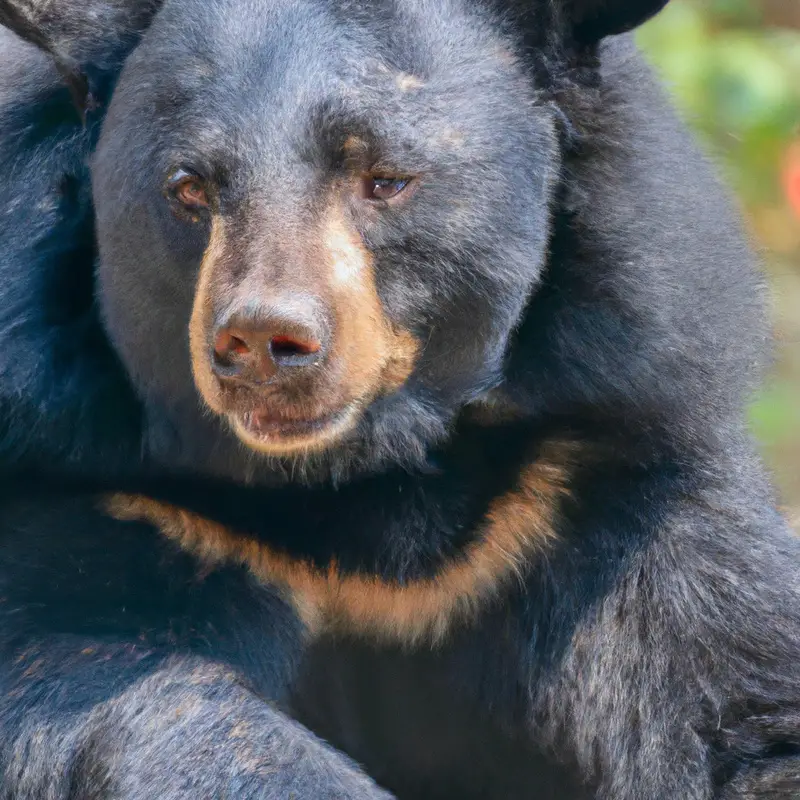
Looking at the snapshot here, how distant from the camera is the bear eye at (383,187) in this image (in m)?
3.04

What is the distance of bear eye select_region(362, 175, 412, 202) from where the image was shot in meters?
3.04

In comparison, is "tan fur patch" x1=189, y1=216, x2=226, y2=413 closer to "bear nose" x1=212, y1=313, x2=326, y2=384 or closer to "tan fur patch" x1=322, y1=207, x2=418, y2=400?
"bear nose" x1=212, y1=313, x2=326, y2=384

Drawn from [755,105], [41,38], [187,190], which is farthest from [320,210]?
[755,105]

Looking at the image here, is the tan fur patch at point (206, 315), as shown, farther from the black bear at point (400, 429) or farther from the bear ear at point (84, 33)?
the bear ear at point (84, 33)

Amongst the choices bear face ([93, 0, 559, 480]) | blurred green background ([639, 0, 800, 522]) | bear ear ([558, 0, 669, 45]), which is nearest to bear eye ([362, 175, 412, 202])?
bear face ([93, 0, 559, 480])

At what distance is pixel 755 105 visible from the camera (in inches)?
242

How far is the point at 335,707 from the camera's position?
13.4ft

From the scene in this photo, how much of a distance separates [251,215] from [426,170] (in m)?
0.38

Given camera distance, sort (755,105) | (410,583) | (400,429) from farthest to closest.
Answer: (755,105) < (410,583) < (400,429)

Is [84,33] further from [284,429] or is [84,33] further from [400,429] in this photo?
[400,429]

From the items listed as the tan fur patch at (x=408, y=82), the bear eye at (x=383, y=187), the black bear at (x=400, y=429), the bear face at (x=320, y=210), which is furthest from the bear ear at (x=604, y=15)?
the bear eye at (x=383, y=187)

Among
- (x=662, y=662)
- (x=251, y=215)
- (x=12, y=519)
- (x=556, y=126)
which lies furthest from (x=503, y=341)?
(x=12, y=519)

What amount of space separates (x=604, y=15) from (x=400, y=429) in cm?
104

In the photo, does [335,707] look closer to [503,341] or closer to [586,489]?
[586,489]
